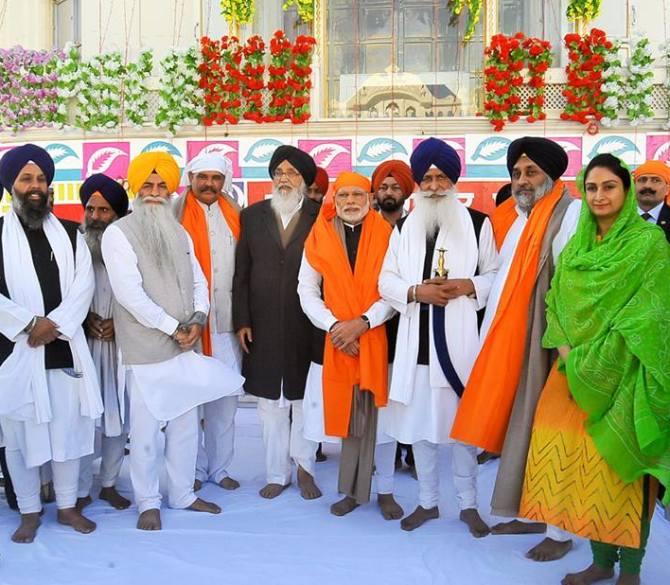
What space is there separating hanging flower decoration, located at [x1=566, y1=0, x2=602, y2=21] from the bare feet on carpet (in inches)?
276

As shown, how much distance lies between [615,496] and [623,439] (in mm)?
226

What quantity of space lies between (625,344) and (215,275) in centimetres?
224

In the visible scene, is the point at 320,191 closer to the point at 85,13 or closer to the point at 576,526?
the point at 576,526

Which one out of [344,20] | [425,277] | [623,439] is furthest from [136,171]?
[344,20]

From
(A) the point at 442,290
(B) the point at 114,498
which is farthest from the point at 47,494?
(A) the point at 442,290

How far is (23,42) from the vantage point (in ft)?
31.9

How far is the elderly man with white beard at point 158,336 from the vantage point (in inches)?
128

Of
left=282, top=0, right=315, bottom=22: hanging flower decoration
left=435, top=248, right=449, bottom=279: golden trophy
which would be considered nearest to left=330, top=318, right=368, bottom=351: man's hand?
left=435, top=248, right=449, bottom=279: golden trophy

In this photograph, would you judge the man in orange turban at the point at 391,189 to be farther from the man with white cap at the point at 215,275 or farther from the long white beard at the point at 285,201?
the man with white cap at the point at 215,275

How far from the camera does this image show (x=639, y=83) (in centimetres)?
740

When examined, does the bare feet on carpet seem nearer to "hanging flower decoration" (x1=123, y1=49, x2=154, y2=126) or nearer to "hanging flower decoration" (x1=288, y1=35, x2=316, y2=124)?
"hanging flower decoration" (x1=288, y1=35, x2=316, y2=124)

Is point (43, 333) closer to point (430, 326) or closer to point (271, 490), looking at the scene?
point (271, 490)

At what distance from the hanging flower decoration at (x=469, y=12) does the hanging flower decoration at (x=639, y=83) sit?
191 centimetres

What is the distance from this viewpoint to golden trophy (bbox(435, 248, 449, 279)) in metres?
3.22
